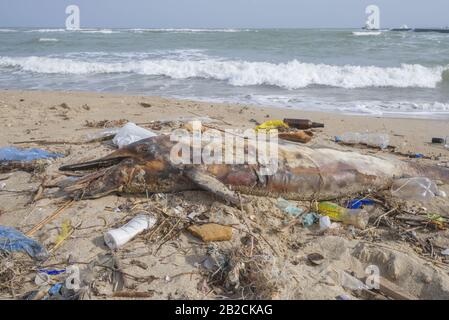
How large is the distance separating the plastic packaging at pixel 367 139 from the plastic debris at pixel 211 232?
324 centimetres

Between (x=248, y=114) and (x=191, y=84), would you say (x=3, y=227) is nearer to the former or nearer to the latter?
(x=248, y=114)

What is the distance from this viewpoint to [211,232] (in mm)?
3168

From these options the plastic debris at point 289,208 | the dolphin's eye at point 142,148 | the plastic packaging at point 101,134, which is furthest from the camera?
the plastic packaging at point 101,134

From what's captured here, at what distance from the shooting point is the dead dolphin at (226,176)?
3.65 m

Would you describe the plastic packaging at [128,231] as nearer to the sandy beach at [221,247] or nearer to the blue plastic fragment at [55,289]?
the sandy beach at [221,247]

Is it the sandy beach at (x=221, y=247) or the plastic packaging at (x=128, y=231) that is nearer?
the sandy beach at (x=221, y=247)

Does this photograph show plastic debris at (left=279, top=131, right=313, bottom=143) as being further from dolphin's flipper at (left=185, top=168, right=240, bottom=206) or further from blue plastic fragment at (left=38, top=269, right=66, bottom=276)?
blue plastic fragment at (left=38, top=269, right=66, bottom=276)

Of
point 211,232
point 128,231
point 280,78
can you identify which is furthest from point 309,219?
point 280,78

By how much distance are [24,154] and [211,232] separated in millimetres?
2854

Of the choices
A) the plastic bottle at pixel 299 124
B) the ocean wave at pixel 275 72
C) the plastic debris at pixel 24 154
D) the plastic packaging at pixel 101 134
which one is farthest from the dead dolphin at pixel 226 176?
the ocean wave at pixel 275 72

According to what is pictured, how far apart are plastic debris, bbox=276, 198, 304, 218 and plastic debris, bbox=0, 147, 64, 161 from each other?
2.76 m

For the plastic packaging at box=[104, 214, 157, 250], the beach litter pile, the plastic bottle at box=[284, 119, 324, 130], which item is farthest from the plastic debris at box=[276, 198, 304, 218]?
the plastic bottle at box=[284, 119, 324, 130]

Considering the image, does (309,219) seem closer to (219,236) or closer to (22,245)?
(219,236)

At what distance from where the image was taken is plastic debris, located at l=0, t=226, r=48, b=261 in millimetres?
2930
